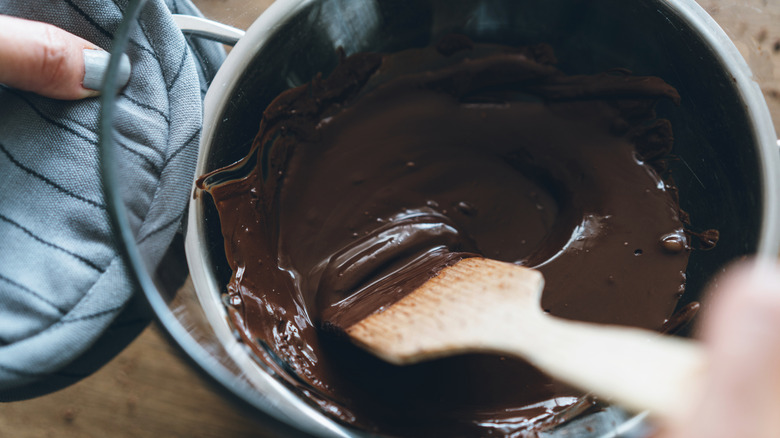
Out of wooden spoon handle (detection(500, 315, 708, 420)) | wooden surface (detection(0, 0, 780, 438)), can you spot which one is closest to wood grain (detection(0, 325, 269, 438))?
wooden surface (detection(0, 0, 780, 438))

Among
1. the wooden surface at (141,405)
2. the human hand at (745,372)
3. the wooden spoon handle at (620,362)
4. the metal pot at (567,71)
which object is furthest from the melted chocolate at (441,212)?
the human hand at (745,372)

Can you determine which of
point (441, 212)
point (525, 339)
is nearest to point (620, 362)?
point (525, 339)

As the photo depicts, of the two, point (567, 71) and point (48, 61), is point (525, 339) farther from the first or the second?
point (48, 61)

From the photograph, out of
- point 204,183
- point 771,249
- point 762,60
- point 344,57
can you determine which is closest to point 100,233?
point 204,183

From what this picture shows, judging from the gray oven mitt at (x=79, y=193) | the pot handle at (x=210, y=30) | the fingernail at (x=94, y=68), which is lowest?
the gray oven mitt at (x=79, y=193)

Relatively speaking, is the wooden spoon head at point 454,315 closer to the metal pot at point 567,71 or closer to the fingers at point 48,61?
the metal pot at point 567,71

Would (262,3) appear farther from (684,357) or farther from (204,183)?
(684,357)

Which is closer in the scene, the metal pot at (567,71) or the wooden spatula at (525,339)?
the wooden spatula at (525,339)
